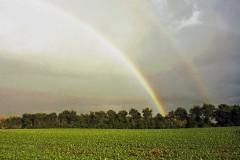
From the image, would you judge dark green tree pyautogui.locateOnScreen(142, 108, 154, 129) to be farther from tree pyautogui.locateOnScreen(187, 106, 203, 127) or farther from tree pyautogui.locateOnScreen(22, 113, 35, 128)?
tree pyautogui.locateOnScreen(22, 113, 35, 128)

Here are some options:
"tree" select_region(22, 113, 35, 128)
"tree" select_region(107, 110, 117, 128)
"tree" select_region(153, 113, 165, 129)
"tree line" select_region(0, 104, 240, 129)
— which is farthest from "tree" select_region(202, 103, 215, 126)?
"tree" select_region(22, 113, 35, 128)

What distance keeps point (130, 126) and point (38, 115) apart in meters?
59.1

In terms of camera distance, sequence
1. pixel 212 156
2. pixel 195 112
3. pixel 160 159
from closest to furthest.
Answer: pixel 160 159, pixel 212 156, pixel 195 112

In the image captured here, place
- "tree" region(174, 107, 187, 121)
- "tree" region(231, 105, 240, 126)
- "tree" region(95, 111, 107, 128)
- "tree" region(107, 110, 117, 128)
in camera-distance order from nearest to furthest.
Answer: "tree" region(231, 105, 240, 126) < "tree" region(95, 111, 107, 128) < "tree" region(107, 110, 117, 128) < "tree" region(174, 107, 187, 121)

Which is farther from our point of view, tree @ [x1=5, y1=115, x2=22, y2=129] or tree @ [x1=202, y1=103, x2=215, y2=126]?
tree @ [x1=5, y1=115, x2=22, y2=129]

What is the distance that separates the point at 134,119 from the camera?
155625 millimetres

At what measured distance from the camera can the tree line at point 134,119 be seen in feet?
473

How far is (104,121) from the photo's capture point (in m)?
157

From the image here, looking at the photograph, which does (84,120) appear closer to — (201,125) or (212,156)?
(201,125)

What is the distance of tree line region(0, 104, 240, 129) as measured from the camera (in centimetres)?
14425

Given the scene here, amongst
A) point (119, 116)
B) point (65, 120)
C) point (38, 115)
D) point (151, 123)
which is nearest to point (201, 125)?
point (151, 123)

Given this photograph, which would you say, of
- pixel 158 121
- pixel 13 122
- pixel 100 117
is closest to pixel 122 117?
pixel 100 117

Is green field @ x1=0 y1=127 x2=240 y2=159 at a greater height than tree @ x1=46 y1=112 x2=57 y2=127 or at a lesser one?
lesser

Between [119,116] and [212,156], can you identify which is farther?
[119,116]
